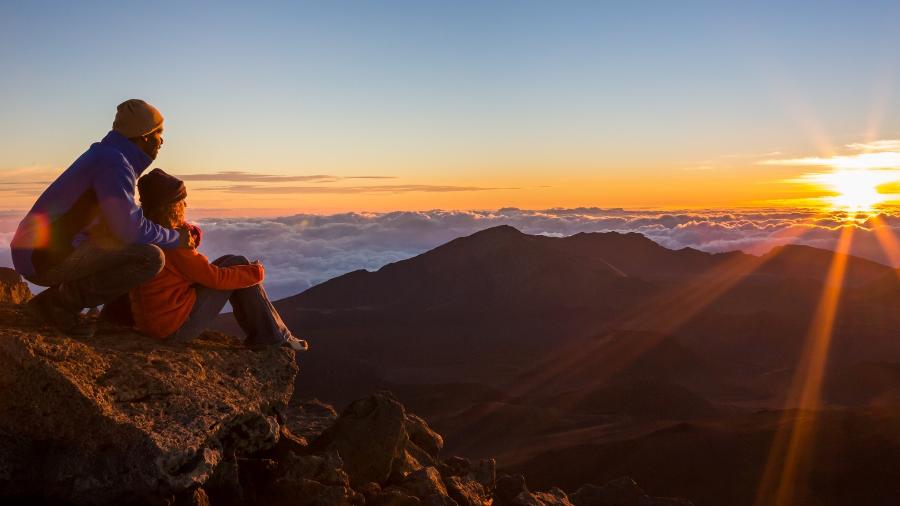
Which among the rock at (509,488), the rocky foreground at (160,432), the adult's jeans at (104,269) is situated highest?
the adult's jeans at (104,269)

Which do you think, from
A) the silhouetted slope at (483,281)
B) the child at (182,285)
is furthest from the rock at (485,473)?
the silhouetted slope at (483,281)

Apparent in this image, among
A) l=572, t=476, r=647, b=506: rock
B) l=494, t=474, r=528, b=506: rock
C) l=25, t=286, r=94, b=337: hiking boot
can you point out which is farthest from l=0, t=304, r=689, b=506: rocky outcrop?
l=572, t=476, r=647, b=506: rock

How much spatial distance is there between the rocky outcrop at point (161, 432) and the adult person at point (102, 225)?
59 centimetres

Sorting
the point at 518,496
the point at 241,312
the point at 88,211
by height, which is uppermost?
the point at 88,211

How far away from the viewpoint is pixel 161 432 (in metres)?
5.52

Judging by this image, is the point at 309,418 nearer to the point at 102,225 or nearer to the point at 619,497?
the point at 102,225

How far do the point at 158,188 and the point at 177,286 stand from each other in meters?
0.80

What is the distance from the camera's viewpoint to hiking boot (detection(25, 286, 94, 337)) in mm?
6094

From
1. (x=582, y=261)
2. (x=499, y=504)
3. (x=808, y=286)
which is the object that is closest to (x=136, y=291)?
(x=499, y=504)

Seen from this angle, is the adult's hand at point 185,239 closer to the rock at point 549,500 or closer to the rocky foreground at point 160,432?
the rocky foreground at point 160,432

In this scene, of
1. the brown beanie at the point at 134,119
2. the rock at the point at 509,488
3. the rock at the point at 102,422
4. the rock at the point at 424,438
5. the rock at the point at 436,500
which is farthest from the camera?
the rock at the point at 509,488

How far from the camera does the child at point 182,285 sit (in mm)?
5984

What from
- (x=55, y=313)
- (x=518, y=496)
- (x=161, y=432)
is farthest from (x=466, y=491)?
(x=55, y=313)

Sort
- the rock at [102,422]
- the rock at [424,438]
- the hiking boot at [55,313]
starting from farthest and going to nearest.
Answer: the rock at [424,438] < the hiking boot at [55,313] < the rock at [102,422]
